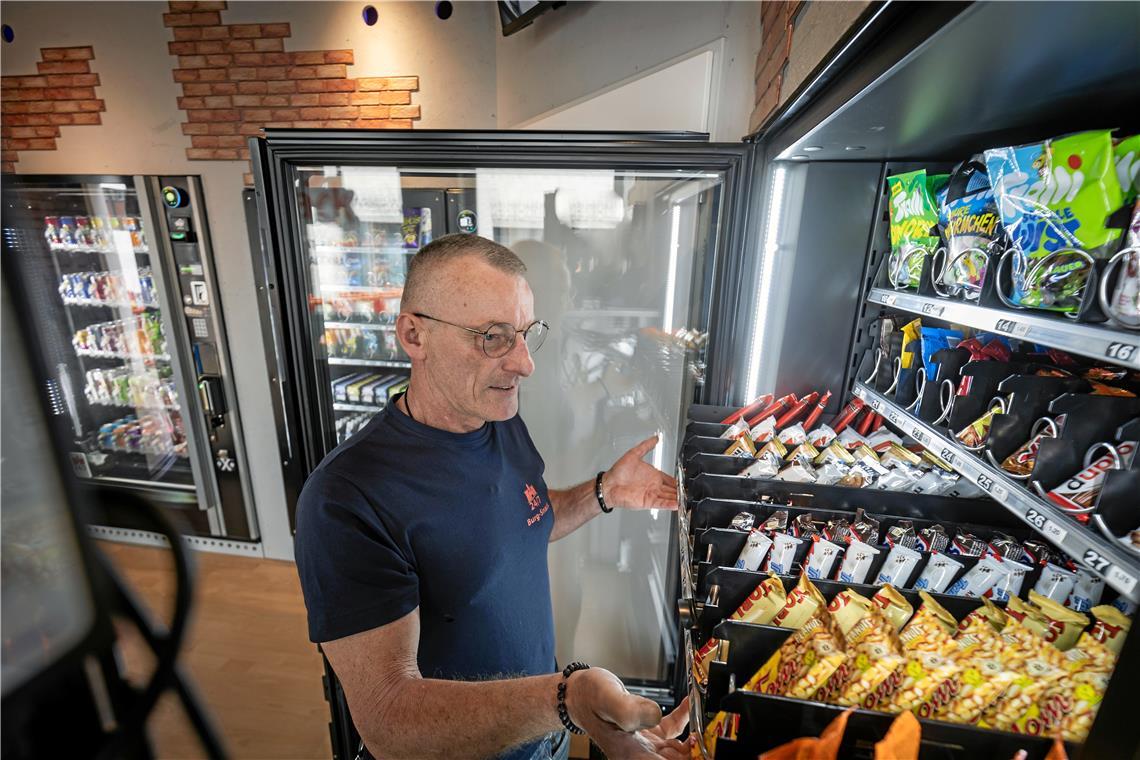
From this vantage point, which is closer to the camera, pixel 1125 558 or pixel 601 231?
pixel 1125 558

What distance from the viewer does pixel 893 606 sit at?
0.78m

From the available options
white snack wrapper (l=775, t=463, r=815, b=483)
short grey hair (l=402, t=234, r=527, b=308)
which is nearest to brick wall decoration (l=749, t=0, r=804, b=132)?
short grey hair (l=402, t=234, r=527, b=308)

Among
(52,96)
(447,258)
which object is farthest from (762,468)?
(52,96)

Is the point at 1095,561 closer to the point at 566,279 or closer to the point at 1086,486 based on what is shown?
the point at 1086,486

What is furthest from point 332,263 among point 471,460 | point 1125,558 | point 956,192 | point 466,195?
point 1125,558

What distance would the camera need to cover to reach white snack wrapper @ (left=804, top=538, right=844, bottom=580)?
94 cm

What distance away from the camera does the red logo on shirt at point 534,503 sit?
1.26 m

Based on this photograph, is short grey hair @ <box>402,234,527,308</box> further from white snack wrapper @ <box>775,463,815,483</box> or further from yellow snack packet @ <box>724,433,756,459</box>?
white snack wrapper @ <box>775,463,815,483</box>

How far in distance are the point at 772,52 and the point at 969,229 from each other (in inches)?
27.4

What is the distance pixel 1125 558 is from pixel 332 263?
2626 millimetres

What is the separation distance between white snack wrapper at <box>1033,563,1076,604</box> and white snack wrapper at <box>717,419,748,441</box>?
0.58 metres

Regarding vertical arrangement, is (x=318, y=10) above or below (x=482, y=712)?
above

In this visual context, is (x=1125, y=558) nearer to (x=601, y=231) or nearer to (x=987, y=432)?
(x=987, y=432)

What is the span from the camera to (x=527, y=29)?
2.19 meters
